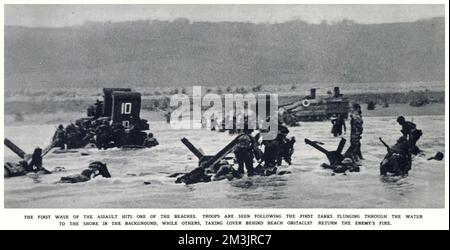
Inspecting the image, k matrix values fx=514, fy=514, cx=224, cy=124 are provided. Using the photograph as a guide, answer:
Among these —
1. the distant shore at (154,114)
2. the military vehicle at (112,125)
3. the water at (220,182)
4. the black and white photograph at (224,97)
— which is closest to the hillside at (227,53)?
the black and white photograph at (224,97)

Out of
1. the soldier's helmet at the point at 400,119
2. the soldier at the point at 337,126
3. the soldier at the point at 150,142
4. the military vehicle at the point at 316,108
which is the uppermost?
the military vehicle at the point at 316,108

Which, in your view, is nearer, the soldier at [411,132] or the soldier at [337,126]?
the soldier at [411,132]

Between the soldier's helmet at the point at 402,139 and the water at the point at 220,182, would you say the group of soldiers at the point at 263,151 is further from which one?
the soldier's helmet at the point at 402,139

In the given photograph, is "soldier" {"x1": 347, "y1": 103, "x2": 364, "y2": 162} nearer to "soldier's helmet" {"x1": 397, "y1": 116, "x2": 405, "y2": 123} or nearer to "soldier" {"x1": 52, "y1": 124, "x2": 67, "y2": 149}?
"soldier's helmet" {"x1": 397, "y1": 116, "x2": 405, "y2": 123}

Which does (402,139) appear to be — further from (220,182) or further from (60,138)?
(60,138)

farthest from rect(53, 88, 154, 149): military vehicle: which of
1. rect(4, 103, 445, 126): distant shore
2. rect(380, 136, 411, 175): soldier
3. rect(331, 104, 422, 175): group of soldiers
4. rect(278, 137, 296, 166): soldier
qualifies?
rect(380, 136, 411, 175): soldier

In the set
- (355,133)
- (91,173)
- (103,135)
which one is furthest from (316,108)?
(91,173)
